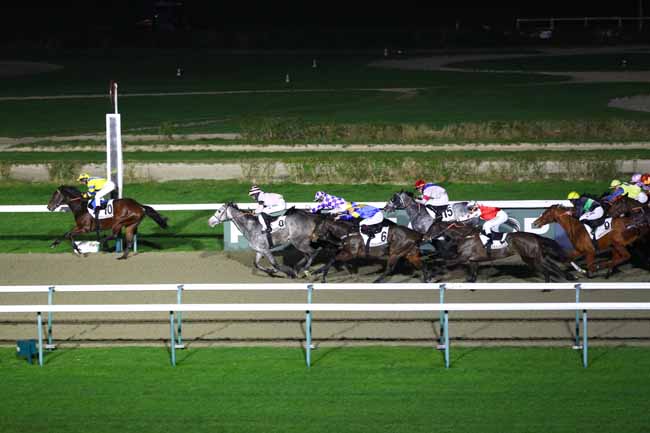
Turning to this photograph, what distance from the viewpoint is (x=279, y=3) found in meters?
63.1

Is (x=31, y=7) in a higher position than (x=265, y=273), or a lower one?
higher

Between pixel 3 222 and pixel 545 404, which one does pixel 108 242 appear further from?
pixel 545 404

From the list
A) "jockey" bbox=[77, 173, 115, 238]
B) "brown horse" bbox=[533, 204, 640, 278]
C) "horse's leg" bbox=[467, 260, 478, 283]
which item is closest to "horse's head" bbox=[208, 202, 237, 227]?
"jockey" bbox=[77, 173, 115, 238]

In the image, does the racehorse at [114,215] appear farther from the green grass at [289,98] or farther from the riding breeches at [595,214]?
the green grass at [289,98]

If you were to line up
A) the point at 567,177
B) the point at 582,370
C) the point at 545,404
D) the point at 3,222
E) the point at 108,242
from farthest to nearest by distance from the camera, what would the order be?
1. the point at 567,177
2. the point at 3,222
3. the point at 108,242
4. the point at 582,370
5. the point at 545,404

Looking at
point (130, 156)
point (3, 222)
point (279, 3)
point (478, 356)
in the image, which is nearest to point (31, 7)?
point (279, 3)

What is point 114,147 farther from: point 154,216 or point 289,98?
point 289,98

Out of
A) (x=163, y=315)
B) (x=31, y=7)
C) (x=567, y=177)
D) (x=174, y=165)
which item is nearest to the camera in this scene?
(x=163, y=315)

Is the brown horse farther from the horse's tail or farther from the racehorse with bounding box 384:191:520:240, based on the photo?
the horse's tail

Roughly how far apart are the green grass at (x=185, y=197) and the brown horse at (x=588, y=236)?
5.10 metres

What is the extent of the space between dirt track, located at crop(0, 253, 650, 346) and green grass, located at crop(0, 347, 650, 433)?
449mm

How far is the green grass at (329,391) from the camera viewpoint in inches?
323

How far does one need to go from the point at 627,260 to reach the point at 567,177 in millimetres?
6838

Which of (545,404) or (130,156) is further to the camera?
(130,156)
